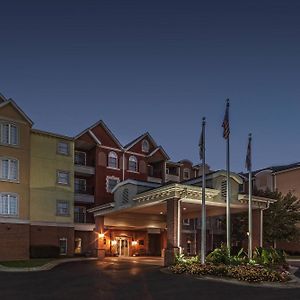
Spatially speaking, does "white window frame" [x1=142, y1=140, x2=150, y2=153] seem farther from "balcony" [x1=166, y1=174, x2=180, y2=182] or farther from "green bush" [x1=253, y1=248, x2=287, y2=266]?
"green bush" [x1=253, y1=248, x2=287, y2=266]

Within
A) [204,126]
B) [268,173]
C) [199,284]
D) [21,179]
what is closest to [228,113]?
[204,126]

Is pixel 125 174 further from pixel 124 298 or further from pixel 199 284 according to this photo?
pixel 124 298

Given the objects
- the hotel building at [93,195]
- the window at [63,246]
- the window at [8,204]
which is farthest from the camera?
the window at [63,246]

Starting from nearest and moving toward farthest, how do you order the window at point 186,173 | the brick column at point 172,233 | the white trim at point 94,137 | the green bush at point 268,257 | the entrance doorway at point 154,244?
the green bush at point 268,257 < the brick column at point 172,233 < the white trim at point 94,137 < the entrance doorway at point 154,244 < the window at point 186,173

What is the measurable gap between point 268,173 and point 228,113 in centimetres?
3654

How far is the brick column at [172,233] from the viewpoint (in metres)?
28.3

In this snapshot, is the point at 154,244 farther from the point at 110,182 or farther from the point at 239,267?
the point at 239,267

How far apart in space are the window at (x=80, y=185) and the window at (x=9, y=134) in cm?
1049

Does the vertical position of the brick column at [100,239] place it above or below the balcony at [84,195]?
below

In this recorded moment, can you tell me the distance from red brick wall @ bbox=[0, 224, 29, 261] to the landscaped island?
56.1 feet

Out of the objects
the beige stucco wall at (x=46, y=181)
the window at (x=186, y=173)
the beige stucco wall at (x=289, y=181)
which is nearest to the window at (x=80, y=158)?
the beige stucco wall at (x=46, y=181)

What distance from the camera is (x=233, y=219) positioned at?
46.5 metres

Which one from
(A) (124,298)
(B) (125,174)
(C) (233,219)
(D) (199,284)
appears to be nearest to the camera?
(A) (124,298)

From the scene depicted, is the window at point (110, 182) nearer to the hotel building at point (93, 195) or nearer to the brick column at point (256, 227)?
the hotel building at point (93, 195)
